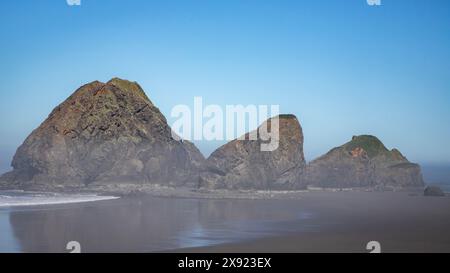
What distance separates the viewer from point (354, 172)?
113562 mm

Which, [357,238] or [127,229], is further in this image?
[127,229]

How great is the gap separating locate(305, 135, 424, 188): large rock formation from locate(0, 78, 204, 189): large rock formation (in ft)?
97.2

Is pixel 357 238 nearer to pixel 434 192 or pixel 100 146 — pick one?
pixel 434 192

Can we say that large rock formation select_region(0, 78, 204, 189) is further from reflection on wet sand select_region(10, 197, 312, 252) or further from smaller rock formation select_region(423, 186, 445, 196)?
reflection on wet sand select_region(10, 197, 312, 252)

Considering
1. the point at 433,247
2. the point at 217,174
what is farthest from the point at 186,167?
the point at 433,247

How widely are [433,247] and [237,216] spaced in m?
17.4

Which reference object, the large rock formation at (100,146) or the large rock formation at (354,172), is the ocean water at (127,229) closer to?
the large rock formation at (100,146)

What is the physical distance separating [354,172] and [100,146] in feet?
182

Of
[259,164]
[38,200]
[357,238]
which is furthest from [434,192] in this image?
[357,238]

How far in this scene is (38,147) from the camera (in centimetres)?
9244

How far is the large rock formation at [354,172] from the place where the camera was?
112062 millimetres

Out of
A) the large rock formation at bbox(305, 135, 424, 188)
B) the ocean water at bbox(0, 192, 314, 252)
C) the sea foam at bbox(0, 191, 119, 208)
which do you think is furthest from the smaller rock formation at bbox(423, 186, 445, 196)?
the sea foam at bbox(0, 191, 119, 208)

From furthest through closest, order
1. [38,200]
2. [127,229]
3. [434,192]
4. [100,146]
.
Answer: [100,146] < [434,192] < [38,200] < [127,229]

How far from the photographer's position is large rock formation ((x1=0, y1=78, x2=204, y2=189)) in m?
88.8
